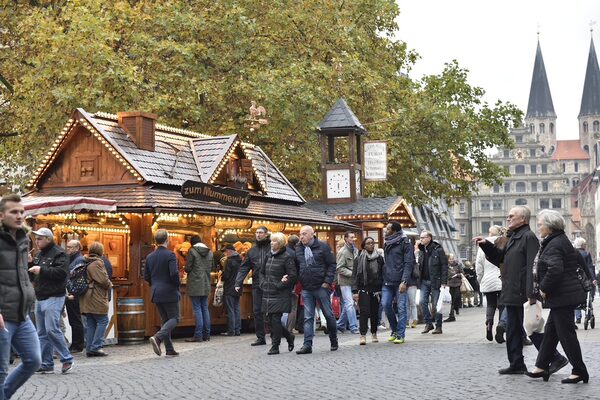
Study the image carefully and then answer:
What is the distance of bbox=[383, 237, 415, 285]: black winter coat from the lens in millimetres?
18062

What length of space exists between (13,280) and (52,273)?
5.04 m

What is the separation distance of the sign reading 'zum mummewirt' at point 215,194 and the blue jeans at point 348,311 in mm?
3030

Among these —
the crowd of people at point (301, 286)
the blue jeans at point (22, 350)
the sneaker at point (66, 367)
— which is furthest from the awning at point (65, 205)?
the blue jeans at point (22, 350)

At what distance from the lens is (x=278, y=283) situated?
655 inches

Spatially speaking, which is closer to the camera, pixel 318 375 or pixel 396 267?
pixel 318 375

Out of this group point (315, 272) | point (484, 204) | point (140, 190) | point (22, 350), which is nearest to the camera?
point (22, 350)

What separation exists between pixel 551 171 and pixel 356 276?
404ft

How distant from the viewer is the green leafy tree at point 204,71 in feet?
103

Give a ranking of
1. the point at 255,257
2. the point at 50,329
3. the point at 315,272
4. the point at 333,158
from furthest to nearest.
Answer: the point at 333,158 < the point at 255,257 < the point at 315,272 < the point at 50,329

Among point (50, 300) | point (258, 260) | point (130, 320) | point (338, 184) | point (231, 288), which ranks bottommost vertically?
point (130, 320)

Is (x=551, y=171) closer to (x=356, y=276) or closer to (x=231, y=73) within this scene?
(x=231, y=73)

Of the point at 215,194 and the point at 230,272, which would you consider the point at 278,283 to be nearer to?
the point at 230,272

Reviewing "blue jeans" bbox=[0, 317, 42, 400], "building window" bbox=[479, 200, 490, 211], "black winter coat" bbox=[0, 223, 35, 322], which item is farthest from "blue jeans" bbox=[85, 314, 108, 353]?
"building window" bbox=[479, 200, 490, 211]

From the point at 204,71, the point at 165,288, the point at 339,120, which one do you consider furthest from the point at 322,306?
the point at 204,71
